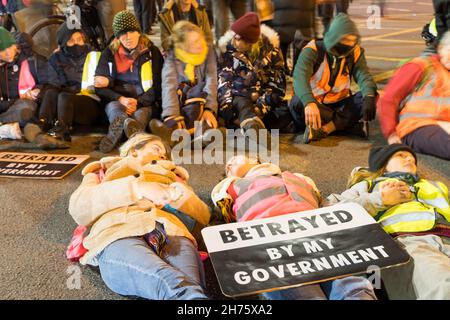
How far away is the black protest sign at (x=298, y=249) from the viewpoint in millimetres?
1681

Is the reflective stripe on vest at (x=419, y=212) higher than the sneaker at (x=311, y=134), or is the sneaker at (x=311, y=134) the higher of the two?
the reflective stripe on vest at (x=419, y=212)

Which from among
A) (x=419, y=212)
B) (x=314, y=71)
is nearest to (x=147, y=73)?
(x=314, y=71)

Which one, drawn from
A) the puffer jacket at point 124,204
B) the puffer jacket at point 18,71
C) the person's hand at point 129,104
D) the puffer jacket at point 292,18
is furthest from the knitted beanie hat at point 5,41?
the puffer jacket at point 292,18

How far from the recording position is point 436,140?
3.22 metres

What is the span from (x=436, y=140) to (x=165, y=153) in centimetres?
184

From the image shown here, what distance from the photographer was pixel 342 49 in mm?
3561

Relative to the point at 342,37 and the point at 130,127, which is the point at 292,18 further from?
the point at 130,127

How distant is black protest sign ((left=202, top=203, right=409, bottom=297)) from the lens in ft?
5.51

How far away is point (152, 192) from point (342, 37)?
2.07 metres

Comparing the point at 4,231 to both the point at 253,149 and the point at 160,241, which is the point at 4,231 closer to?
the point at 160,241

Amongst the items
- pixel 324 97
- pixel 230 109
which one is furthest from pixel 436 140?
pixel 230 109

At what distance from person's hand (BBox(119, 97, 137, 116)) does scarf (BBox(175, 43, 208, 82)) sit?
0.48 m

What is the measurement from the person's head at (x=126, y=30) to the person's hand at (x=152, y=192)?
1889 mm

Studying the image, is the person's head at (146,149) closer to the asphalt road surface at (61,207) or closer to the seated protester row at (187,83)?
the asphalt road surface at (61,207)
